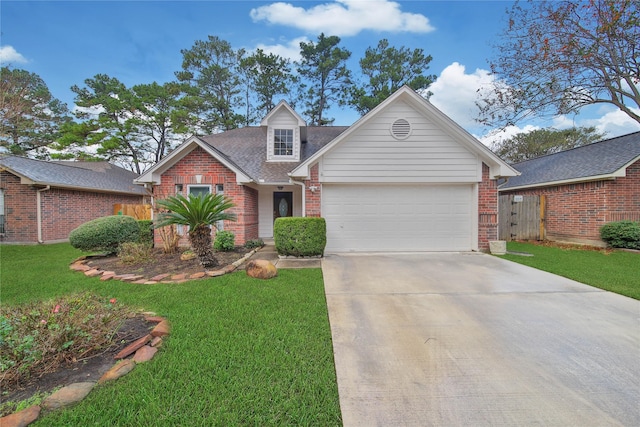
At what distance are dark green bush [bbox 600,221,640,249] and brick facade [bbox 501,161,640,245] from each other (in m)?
0.35

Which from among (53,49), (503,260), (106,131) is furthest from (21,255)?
(106,131)

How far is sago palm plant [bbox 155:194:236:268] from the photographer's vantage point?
6066 mm

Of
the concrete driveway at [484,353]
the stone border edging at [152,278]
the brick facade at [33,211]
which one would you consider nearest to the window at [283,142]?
the stone border edging at [152,278]

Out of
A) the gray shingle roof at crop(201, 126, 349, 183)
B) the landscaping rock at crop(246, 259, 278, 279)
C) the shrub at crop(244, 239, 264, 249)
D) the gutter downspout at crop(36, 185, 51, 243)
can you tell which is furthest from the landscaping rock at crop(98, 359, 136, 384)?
the gutter downspout at crop(36, 185, 51, 243)

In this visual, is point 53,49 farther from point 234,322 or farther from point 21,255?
point 234,322

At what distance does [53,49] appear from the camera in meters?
10.9

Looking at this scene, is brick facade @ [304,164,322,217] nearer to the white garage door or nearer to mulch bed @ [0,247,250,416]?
the white garage door

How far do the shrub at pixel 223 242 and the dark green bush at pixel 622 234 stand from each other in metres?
13.7

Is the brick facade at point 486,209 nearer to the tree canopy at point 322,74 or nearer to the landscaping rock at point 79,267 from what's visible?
the landscaping rock at point 79,267

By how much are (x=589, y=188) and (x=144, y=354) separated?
1509cm

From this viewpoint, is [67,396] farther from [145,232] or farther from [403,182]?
[145,232]

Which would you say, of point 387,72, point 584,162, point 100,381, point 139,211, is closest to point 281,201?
point 139,211

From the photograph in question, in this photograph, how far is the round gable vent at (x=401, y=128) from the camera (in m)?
8.57

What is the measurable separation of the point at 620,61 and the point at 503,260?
11186 mm
